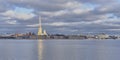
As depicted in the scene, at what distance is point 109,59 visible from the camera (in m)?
47.7

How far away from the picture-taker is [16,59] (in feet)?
154

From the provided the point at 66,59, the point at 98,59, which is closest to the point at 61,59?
the point at 66,59

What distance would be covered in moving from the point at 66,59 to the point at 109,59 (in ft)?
26.6

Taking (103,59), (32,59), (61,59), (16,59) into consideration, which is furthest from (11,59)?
(103,59)

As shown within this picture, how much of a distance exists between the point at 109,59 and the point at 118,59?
1630 millimetres

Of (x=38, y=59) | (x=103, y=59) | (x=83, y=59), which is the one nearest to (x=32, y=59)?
(x=38, y=59)

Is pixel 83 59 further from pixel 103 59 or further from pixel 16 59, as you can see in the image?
pixel 16 59

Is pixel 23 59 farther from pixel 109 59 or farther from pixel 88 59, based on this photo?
pixel 109 59

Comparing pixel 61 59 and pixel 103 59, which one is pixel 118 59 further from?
pixel 61 59

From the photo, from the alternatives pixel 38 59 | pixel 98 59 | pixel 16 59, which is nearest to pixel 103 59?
pixel 98 59

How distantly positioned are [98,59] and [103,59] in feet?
3.01

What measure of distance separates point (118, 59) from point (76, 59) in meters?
7.81

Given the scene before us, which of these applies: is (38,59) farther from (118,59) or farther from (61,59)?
(118,59)

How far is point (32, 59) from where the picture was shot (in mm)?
46812
